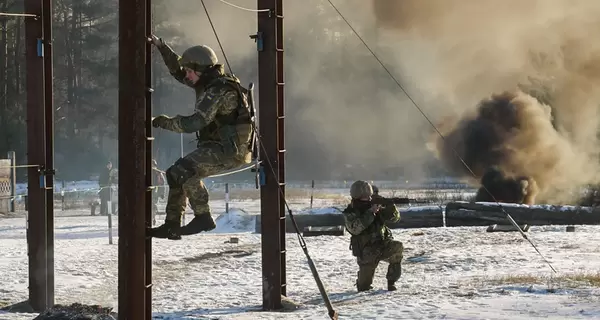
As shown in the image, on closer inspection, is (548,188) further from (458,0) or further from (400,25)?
(400,25)

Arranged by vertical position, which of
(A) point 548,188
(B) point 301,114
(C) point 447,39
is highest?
(C) point 447,39

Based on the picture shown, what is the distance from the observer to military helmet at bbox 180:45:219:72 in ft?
22.5

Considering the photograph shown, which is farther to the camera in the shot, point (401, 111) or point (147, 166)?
point (401, 111)

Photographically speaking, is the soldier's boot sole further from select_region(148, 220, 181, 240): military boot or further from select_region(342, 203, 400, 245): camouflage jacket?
select_region(342, 203, 400, 245): camouflage jacket

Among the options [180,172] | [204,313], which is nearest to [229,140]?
[180,172]

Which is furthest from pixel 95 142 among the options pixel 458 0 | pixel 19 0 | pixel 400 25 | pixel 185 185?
pixel 185 185

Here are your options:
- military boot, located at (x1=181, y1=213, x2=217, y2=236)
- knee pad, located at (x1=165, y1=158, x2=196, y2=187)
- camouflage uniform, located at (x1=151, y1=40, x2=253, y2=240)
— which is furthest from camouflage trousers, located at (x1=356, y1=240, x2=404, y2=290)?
knee pad, located at (x1=165, y1=158, x2=196, y2=187)

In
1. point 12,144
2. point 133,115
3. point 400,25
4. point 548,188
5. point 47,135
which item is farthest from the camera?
point 400,25

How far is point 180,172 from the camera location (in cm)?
661

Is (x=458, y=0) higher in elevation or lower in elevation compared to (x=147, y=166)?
higher

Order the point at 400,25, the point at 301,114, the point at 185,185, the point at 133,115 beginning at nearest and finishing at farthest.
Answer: the point at 133,115 < the point at 185,185 < the point at 400,25 < the point at 301,114

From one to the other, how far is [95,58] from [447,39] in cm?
2090

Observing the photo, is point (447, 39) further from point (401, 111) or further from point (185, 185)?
point (185, 185)

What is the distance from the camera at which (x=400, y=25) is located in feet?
140
